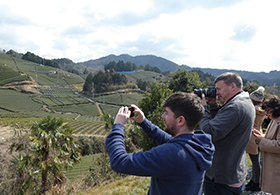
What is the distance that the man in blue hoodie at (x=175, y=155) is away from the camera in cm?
123

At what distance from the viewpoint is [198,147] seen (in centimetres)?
130

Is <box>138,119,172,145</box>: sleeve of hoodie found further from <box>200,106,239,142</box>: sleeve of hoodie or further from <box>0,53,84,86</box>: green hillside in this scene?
<box>0,53,84,86</box>: green hillside

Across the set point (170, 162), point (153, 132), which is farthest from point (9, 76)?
point (170, 162)

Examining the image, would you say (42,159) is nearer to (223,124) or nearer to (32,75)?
(223,124)

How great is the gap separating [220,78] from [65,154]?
21.0 feet

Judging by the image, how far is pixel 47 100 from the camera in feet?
215

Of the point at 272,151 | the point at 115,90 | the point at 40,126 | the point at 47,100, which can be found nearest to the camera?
the point at 272,151

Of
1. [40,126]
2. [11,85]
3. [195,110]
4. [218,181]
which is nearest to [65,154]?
[40,126]

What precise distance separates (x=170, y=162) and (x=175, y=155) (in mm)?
58

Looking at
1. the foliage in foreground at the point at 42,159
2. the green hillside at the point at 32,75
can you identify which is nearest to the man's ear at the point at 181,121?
the foliage in foreground at the point at 42,159

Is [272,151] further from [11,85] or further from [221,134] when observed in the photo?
[11,85]

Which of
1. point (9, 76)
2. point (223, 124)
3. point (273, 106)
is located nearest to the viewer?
point (223, 124)

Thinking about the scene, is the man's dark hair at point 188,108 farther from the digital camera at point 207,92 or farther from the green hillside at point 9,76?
the green hillside at point 9,76

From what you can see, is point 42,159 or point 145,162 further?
point 42,159
